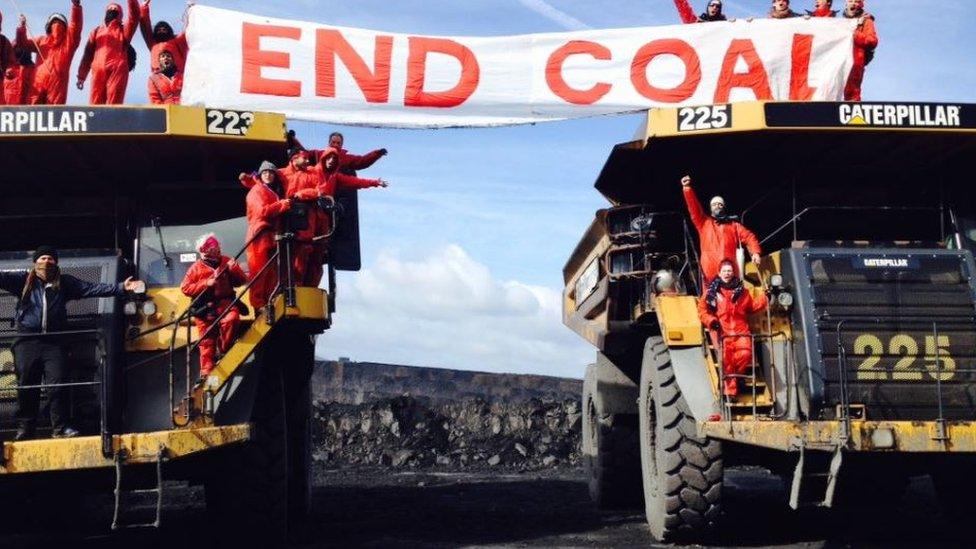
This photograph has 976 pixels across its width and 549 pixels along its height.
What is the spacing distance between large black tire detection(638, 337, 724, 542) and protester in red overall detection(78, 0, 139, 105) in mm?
4879

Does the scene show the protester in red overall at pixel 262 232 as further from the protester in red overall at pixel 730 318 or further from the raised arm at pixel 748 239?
the raised arm at pixel 748 239

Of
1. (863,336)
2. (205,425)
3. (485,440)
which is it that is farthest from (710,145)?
(485,440)

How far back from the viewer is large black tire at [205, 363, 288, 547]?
8992mm

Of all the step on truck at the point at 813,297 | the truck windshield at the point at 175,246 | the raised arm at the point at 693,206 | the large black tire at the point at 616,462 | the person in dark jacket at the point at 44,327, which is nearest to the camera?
the person in dark jacket at the point at 44,327

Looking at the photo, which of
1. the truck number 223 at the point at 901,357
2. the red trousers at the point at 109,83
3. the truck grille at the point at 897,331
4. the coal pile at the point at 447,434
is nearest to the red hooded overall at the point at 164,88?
the red trousers at the point at 109,83

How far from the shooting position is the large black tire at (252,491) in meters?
8.99

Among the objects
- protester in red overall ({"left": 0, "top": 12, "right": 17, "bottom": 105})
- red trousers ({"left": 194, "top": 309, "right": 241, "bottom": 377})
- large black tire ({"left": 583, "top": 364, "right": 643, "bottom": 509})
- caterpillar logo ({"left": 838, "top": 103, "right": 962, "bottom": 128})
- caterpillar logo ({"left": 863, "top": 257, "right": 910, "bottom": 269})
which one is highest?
protester in red overall ({"left": 0, "top": 12, "right": 17, "bottom": 105})

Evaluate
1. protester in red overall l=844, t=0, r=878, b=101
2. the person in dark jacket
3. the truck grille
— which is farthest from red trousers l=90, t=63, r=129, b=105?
protester in red overall l=844, t=0, r=878, b=101

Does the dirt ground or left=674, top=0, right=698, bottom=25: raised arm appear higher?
left=674, top=0, right=698, bottom=25: raised arm

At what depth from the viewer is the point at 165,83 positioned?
11.1 m

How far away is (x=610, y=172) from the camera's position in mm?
10594

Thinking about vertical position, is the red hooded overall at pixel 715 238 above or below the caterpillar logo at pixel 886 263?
above

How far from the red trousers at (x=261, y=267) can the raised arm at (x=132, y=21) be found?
2.96m

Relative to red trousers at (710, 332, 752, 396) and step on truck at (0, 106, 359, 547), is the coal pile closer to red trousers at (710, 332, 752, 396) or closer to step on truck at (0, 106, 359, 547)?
step on truck at (0, 106, 359, 547)
